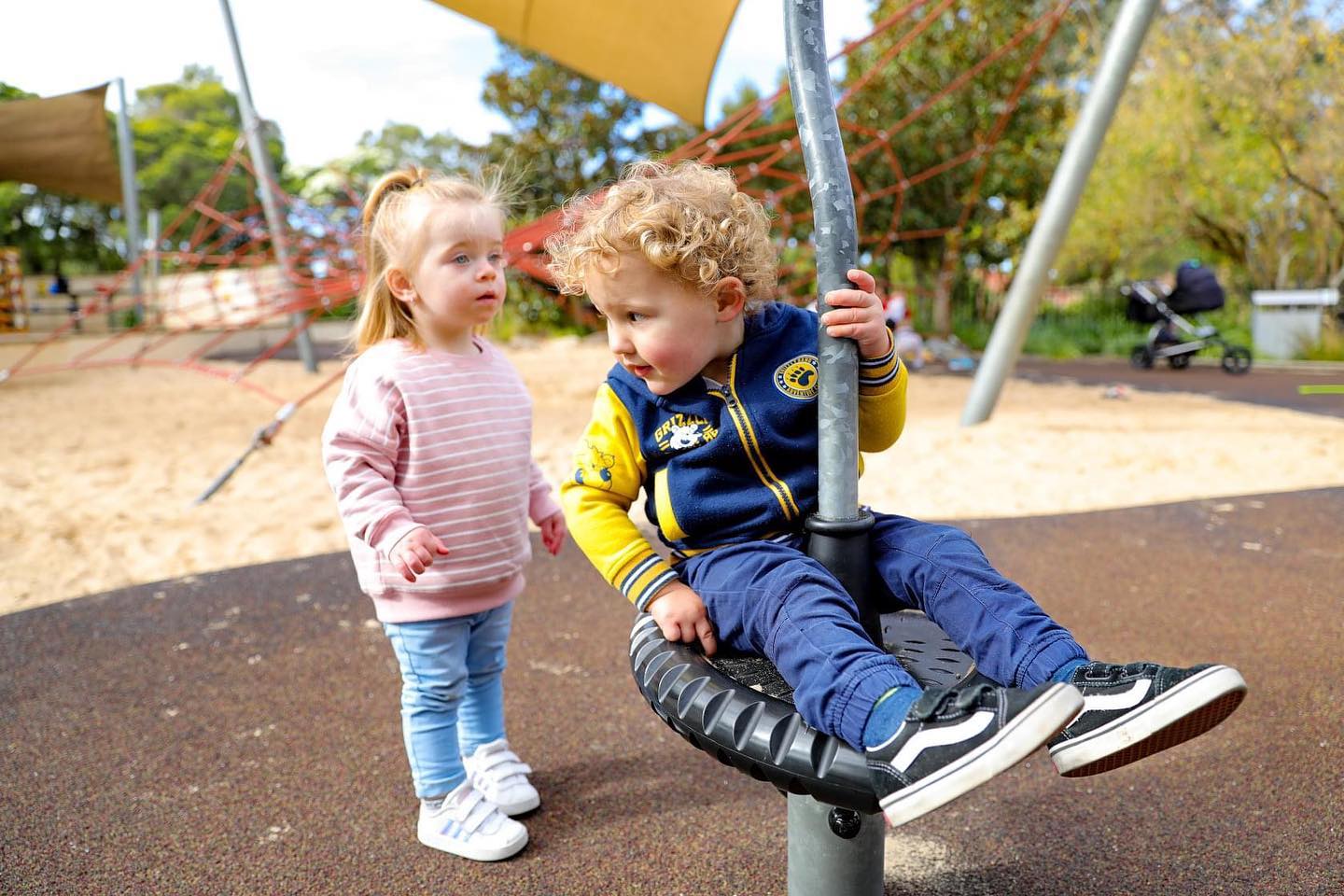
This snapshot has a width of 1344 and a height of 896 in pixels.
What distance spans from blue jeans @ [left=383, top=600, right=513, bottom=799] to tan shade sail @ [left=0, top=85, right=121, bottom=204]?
26.3 feet

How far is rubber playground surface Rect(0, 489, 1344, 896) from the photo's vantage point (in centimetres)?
168

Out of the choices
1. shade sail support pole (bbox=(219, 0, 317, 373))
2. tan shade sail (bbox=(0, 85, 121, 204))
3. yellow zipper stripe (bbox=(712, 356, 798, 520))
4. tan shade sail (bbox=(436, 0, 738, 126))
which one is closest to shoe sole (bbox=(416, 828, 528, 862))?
yellow zipper stripe (bbox=(712, 356, 798, 520))

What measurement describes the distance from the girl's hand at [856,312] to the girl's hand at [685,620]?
16.8 inches

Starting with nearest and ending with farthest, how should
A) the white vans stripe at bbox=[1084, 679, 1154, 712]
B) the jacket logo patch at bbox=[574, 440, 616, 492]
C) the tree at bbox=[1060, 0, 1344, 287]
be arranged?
the white vans stripe at bbox=[1084, 679, 1154, 712], the jacket logo patch at bbox=[574, 440, 616, 492], the tree at bbox=[1060, 0, 1344, 287]

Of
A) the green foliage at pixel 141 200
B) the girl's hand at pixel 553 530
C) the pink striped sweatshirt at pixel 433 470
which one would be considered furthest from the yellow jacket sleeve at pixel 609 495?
the green foliage at pixel 141 200

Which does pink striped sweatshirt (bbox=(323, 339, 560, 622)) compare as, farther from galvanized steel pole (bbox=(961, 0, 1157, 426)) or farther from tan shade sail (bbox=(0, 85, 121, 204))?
tan shade sail (bbox=(0, 85, 121, 204))

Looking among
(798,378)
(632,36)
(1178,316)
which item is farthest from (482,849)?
(1178,316)

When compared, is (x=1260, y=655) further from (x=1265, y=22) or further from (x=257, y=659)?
(x=1265, y=22)

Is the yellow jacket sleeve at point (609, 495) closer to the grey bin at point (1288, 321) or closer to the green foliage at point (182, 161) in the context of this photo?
the grey bin at point (1288, 321)

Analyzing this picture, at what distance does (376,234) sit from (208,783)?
1239mm

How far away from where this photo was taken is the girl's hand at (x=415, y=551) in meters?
1.53

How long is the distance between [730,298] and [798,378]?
16 centimetres

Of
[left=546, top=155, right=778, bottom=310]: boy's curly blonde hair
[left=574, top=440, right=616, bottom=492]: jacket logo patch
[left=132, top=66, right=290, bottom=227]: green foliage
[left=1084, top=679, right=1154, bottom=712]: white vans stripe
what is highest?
[left=132, top=66, right=290, bottom=227]: green foliage

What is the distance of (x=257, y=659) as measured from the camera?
2781mm
